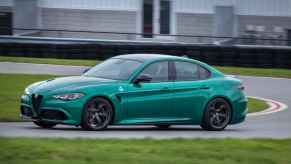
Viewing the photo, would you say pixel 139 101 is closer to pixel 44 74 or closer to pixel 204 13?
pixel 44 74

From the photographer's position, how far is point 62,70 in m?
27.4

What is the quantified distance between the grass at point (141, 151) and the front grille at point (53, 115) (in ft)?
8.62

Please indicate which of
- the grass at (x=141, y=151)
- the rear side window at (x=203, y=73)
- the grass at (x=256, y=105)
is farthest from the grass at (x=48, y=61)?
the grass at (x=141, y=151)

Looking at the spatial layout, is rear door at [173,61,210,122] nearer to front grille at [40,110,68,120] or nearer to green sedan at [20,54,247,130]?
green sedan at [20,54,247,130]

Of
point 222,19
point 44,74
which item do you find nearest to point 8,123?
point 44,74

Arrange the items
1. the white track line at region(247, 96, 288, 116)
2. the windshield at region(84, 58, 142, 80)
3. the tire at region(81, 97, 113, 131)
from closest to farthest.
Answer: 1. the tire at region(81, 97, 113, 131)
2. the windshield at region(84, 58, 142, 80)
3. the white track line at region(247, 96, 288, 116)

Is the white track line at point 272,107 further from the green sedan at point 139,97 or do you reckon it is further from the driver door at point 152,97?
the driver door at point 152,97

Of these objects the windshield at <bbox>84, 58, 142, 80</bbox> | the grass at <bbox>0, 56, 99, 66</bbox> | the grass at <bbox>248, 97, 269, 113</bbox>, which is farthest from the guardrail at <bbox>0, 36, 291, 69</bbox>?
the windshield at <bbox>84, 58, 142, 80</bbox>

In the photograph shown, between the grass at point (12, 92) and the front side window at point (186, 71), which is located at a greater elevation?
the front side window at point (186, 71)

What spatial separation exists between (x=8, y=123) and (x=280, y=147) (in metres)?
5.75

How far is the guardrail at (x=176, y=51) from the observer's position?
3008 cm

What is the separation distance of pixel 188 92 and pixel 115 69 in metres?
1.33

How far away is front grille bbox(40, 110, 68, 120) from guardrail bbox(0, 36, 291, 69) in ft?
51.4

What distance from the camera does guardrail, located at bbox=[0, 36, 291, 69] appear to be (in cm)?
3008
